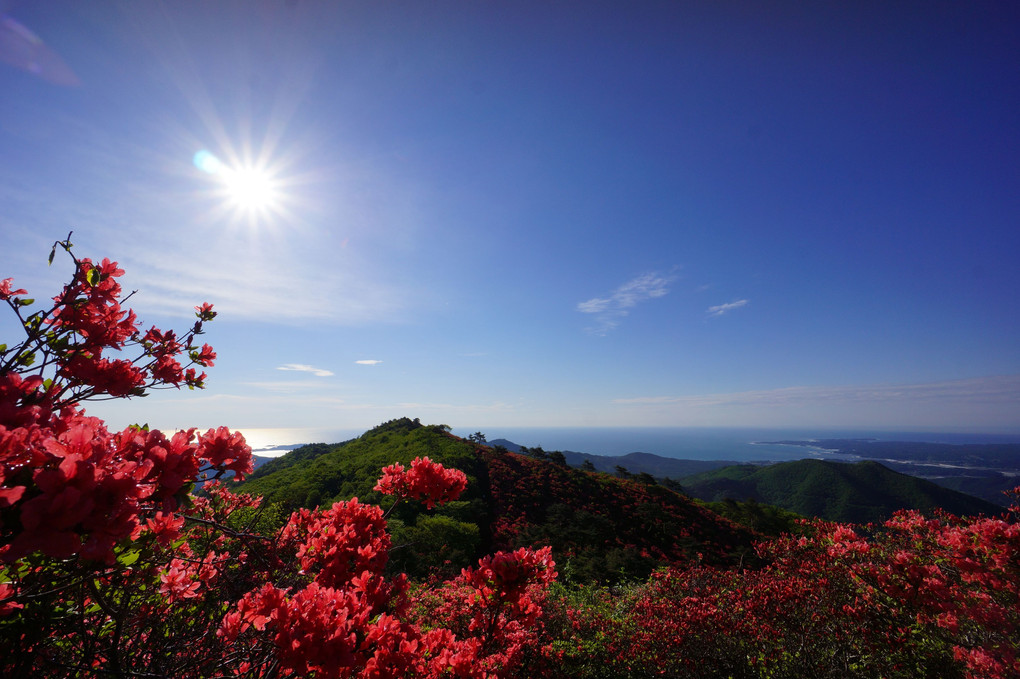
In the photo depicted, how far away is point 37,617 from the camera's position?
2.06 meters

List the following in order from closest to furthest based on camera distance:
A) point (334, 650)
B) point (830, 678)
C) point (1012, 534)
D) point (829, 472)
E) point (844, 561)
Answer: point (334, 650), point (1012, 534), point (830, 678), point (844, 561), point (829, 472)

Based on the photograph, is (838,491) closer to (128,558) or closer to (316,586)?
(316,586)

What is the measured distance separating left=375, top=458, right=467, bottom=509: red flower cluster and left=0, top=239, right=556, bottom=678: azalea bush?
0.02m

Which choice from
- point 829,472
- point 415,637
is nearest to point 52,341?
point 415,637

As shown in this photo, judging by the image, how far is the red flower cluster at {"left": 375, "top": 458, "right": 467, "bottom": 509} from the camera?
12.6 ft

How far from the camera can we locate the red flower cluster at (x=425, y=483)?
12.6ft

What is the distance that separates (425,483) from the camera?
12.6 ft

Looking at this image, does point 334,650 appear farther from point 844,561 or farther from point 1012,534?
point 844,561

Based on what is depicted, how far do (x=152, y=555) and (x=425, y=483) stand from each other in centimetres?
212

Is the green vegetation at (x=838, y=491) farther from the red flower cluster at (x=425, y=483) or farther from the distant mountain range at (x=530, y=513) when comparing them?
the red flower cluster at (x=425, y=483)

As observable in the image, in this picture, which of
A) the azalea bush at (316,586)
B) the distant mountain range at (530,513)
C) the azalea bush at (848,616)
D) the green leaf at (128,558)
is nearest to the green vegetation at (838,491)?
the distant mountain range at (530,513)

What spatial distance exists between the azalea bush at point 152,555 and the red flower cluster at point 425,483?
2 cm

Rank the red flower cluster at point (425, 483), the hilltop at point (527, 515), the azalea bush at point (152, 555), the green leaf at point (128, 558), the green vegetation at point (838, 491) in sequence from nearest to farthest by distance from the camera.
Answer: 1. the azalea bush at point (152, 555)
2. the green leaf at point (128, 558)
3. the red flower cluster at point (425, 483)
4. the hilltop at point (527, 515)
5. the green vegetation at point (838, 491)

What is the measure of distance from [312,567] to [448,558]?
10914mm
